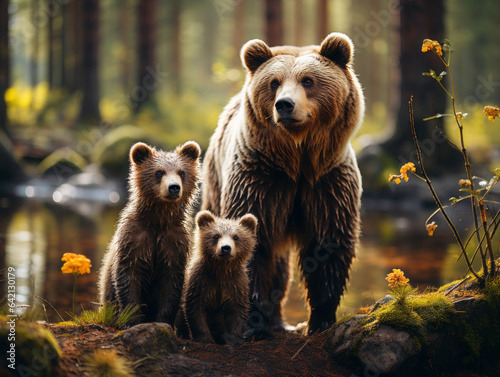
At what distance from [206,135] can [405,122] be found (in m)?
10.4

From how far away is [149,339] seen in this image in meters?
4.09

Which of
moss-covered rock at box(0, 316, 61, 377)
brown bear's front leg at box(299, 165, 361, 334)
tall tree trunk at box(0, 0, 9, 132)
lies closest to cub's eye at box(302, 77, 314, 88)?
brown bear's front leg at box(299, 165, 361, 334)

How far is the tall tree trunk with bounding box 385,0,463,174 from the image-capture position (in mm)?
16016

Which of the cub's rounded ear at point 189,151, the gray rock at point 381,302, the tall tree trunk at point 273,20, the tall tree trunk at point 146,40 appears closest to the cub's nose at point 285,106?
the cub's rounded ear at point 189,151

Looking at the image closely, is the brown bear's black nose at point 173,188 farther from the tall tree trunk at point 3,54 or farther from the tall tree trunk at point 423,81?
the tall tree trunk at point 3,54

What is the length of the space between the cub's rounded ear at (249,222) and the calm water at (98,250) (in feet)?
4.81

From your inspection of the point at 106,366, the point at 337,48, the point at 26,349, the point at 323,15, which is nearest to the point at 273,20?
the point at 323,15

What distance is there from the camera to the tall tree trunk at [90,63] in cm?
2469

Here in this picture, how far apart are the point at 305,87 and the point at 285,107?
39cm

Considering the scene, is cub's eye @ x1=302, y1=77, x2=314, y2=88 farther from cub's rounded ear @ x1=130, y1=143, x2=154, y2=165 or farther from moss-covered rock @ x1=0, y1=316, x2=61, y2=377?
moss-covered rock @ x1=0, y1=316, x2=61, y2=377

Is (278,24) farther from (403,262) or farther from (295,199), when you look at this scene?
(295,199)

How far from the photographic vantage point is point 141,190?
186 inches

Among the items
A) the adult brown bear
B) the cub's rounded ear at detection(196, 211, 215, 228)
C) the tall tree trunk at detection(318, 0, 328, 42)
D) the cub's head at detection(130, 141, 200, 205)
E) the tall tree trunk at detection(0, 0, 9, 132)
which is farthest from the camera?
the tall tree trunk at detection(318, 0, 328, 42)

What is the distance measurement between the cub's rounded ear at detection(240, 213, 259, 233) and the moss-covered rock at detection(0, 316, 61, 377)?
6.24 ft
